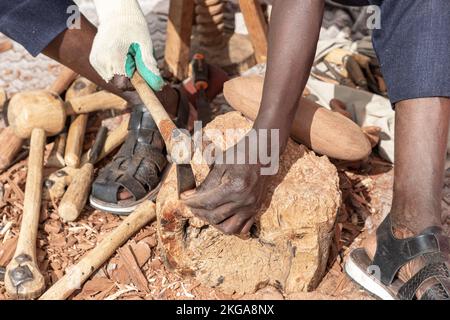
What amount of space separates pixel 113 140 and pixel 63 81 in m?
0.51

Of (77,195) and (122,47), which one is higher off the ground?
(122,47)

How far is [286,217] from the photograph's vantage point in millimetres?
2059

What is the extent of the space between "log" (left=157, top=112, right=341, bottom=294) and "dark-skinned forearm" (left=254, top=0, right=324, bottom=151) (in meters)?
0.25

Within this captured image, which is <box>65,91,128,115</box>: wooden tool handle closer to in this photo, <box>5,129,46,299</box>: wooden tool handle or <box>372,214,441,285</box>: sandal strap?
<box>5,129,46,299</box>: wooden tool handle

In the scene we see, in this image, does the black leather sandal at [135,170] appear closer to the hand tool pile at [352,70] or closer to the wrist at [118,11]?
the wrist at [118,11]

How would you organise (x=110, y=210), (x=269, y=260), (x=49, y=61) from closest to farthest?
(x=269, y=260) → (x=110, y=210) → (x=49, y=61)

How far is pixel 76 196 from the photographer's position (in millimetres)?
2510

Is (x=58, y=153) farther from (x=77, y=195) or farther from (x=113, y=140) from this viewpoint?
(x=77, y=195)

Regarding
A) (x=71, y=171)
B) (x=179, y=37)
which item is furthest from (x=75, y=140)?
(x=179, y=37)

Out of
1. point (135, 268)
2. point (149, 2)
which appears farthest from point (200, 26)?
point (135, 268)

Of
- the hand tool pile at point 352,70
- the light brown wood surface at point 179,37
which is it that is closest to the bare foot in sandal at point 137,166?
the light brown wood surface at point 179,37

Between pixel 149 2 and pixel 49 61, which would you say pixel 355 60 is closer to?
pixel 149 2

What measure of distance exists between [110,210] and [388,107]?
1362 mm

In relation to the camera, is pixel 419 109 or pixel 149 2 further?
pixel 149 2
